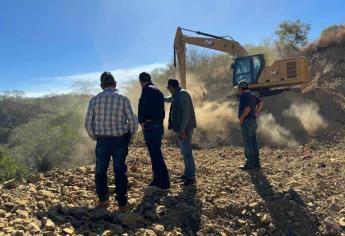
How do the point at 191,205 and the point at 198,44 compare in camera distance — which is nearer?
the point at 191,205

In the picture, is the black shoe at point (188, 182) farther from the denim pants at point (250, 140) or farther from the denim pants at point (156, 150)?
the denim pants at point (250, 140)

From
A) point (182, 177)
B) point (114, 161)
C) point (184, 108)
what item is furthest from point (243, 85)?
point (114, 161)

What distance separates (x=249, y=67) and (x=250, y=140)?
8457 millimetres

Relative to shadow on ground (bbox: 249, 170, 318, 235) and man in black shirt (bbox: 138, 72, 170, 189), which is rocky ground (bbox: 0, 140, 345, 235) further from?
man in black shirt (bbox: 138, 72, 170, 189)

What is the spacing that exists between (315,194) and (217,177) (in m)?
1.69

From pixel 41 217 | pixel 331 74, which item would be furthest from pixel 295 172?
pixel 331 74

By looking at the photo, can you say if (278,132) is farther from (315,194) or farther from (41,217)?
(41,217)

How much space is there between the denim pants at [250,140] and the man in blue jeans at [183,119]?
1368 millimetres

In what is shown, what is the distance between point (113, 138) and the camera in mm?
5957

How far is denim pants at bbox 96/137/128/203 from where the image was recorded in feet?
19.5

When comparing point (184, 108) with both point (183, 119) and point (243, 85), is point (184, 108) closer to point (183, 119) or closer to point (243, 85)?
point (183, 119)

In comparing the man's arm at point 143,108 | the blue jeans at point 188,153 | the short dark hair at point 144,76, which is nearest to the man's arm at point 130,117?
the man's arm at point 143,108

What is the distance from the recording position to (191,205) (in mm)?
6473

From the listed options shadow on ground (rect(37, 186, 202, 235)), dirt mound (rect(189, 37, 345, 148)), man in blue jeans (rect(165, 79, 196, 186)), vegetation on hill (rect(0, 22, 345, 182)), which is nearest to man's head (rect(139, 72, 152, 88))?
man in blue jeans (rect(165, 79, 196, 186))
